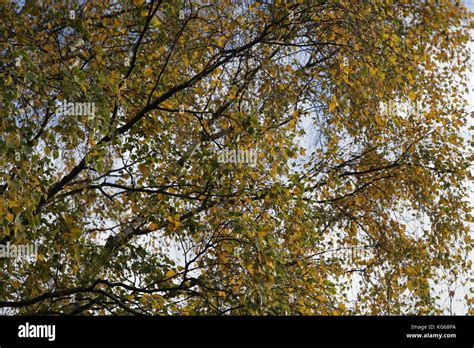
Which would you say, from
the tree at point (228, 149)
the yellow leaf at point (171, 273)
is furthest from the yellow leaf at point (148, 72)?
the yellow leaf at point (171, 273)

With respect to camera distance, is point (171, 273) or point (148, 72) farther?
point (148, 72)

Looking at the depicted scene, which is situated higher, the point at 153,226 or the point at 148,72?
the point at 148,72

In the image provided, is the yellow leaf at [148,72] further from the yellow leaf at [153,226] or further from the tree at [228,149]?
the yellow leaf at [153,226]

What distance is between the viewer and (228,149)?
808 centimetres

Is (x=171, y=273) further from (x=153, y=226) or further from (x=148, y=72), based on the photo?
(x=148, y=72)

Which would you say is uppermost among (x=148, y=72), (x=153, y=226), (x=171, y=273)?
(x=148, y=72)

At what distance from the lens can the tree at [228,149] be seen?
6992 millimetres

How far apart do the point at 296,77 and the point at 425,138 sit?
3.07 metres

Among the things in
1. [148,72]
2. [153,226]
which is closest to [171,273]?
[153,226]

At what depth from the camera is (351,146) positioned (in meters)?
11.4

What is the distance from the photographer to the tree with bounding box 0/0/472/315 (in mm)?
6992
